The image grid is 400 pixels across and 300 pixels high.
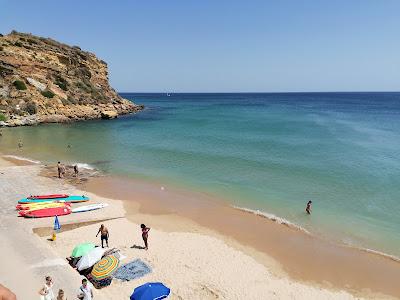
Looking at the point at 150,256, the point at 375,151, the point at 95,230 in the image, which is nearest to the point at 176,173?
the point at 95,230

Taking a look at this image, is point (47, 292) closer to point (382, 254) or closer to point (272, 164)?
point (382, 254)

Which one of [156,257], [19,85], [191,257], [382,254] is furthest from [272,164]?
[19,85]

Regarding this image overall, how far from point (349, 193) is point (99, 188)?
17712mm

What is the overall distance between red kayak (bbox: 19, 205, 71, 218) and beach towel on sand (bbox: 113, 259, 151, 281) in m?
6.99

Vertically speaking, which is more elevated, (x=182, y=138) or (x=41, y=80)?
(x=41, y=80)

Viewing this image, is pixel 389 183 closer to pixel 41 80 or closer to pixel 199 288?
pixel 199 288

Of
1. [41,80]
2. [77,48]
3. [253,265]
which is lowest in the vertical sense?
[253,265]

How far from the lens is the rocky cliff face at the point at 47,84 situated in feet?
192

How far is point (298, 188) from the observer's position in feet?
86.0

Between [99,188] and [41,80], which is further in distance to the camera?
[41,80]

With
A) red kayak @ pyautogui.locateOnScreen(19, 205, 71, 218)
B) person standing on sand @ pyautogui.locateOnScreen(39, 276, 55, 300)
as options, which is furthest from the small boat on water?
person standing on sand @ pyautogui.locateOnScreen(39, 276, 55, 300)

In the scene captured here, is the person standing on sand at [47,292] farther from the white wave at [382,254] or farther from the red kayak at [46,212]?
the white wave at [382,254]

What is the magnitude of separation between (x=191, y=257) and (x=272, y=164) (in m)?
19.3

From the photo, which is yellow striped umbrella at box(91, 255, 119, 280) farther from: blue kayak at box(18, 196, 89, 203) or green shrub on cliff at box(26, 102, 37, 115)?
green shrub on cliff at box(26, 102, 37, 115)
